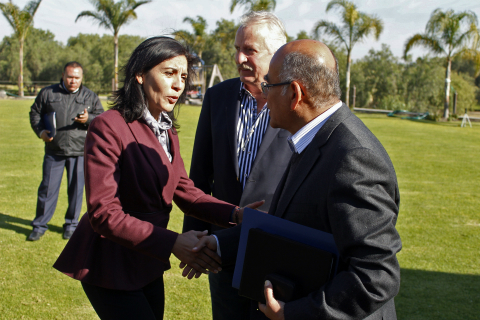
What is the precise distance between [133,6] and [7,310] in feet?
120

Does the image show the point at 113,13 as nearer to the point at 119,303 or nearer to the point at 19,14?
the point at 19,14

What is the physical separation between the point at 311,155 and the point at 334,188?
24 centimetres

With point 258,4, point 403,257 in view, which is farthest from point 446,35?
point 403,257

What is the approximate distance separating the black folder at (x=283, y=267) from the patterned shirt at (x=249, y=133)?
1232 mm

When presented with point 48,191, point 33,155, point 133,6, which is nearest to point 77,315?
point 48,191

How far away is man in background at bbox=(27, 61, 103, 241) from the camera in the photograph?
6489 mm

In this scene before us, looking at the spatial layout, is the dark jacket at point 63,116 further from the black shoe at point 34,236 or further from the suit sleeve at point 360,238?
the suit sleeve at point 360,238

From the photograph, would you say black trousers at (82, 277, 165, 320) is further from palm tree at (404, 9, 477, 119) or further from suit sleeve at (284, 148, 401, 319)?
palm tree at (404, 9, 477, 119)

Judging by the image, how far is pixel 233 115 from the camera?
318 cm

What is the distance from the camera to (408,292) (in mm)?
4832

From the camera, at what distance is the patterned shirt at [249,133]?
10.1 feet

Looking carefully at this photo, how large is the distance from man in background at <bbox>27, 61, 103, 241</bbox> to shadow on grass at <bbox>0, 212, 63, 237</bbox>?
283 mm

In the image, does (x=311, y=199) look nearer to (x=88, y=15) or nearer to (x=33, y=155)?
(x=33, y=155)

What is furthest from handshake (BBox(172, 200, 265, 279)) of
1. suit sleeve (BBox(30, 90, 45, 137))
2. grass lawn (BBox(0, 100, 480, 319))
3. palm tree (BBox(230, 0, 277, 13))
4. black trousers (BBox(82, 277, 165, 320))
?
palm tree (BBox(230, 0, 277, 13))
